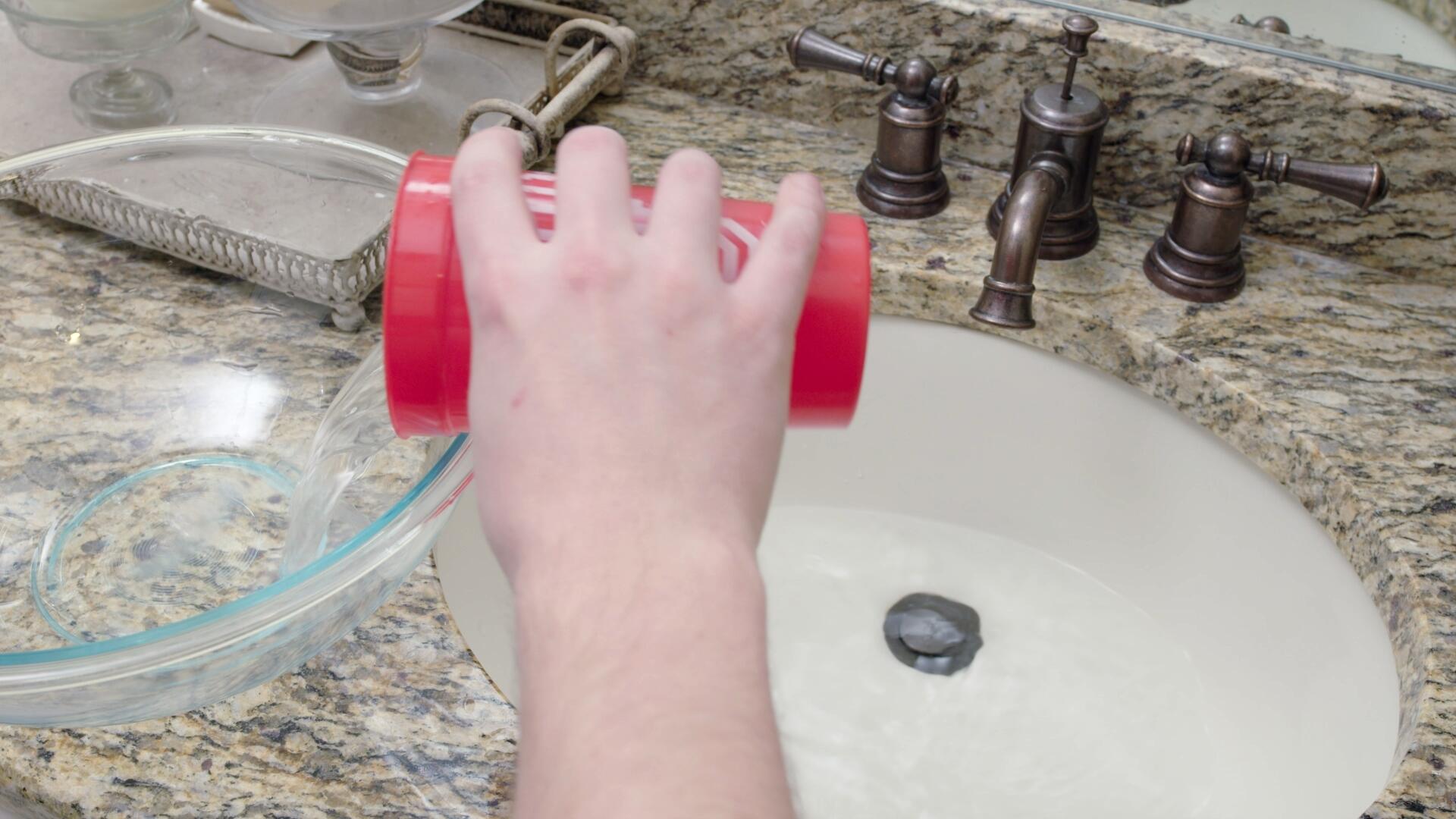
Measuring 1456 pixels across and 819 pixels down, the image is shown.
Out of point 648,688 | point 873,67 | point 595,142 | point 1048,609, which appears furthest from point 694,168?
point 1048,609

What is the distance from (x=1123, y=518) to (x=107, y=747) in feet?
2.33

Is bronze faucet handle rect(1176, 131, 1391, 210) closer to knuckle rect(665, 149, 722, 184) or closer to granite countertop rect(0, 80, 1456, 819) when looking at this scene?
granite countertop rect(0, 80, 1456, 819)

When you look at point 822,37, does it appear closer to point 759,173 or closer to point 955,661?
point 759,173

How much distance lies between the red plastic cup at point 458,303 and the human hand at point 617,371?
0.12 ft

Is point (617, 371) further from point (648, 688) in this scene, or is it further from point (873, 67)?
point (873, 67)

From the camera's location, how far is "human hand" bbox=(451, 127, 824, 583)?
0.41 meters

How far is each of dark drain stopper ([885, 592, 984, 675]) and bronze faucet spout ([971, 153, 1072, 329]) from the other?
278mm

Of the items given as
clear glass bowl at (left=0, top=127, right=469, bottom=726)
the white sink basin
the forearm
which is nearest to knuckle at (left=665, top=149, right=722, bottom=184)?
the forearm

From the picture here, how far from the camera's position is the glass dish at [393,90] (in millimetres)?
975

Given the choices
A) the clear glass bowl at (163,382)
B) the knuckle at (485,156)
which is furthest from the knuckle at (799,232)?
the clear glass bowl at (163,382)

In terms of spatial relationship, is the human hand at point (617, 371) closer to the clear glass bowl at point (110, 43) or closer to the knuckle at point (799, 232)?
the knuckle at point (799, 232)

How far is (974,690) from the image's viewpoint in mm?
907

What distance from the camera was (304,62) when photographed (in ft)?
3.50

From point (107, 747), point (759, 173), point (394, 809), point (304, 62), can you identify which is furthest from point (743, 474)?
point (304, 62)
